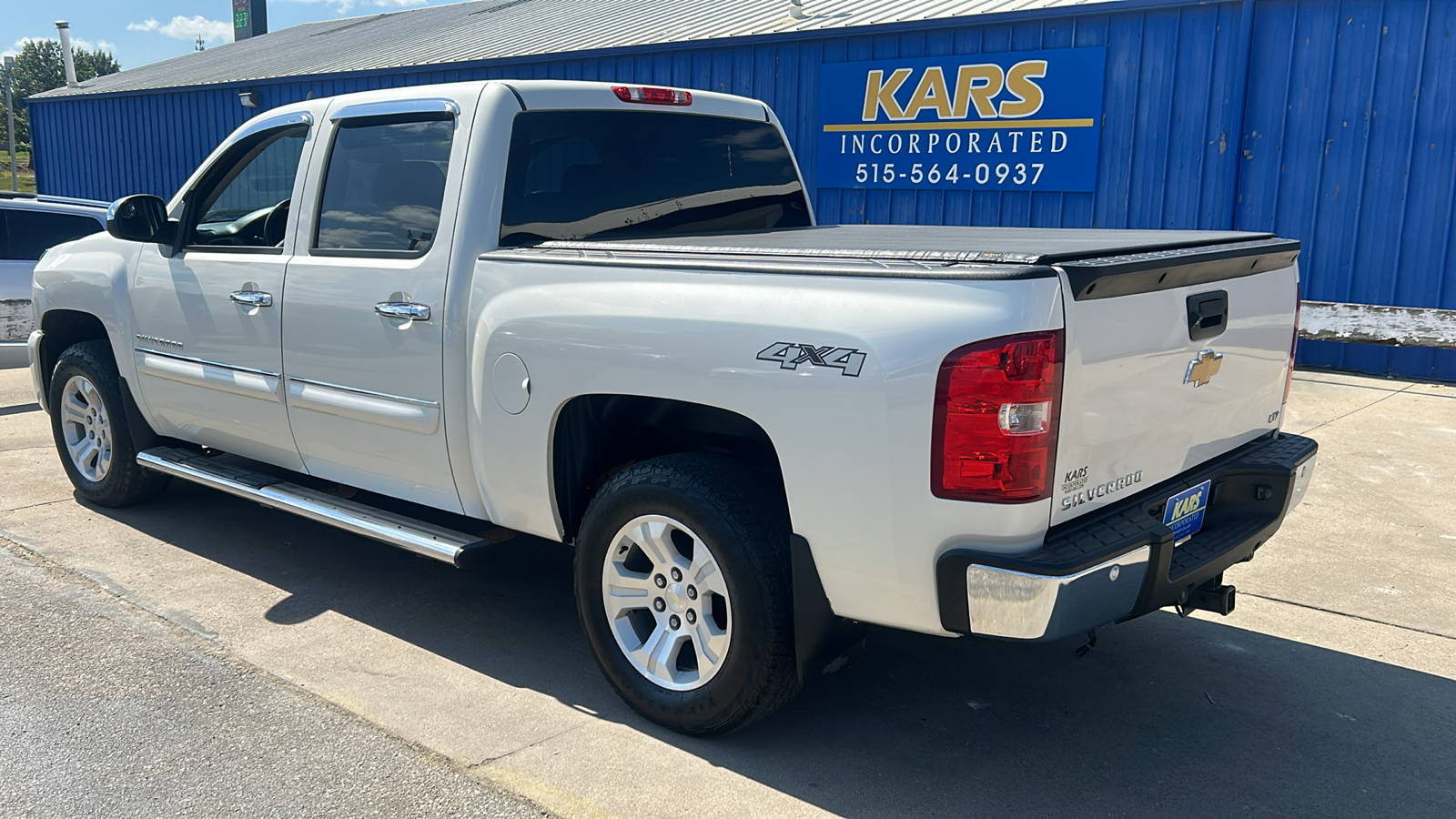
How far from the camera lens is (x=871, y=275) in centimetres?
293

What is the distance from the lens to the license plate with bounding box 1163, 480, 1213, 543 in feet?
10.9

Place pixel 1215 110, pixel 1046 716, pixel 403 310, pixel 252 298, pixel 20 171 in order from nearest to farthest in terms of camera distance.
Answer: pixel 1046 716
pixel 403 310
pixel 252 298
pixel 1215 110
pixel 20 171

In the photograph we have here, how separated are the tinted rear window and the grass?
6246 centimetres

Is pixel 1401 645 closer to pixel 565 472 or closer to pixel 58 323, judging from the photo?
pixel 565 472

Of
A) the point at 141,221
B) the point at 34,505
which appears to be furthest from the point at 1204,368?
the point at 34,505

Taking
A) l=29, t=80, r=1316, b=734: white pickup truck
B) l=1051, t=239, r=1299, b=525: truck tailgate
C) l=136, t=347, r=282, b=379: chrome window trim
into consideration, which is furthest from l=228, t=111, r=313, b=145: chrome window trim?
l=1051, t=239, r=1299, b=525: truck tailgate

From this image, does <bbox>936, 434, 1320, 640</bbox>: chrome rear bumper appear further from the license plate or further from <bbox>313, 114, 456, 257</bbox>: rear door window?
<bbox>313, 114, 456, 257</bbox>: rear door window

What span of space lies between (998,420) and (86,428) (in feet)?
16.6

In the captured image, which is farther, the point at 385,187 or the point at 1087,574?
the point at 385,187

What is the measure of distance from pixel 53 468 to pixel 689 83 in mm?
8499

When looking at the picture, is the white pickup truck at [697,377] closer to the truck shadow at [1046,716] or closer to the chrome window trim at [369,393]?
the chrome window trim at [369,393]

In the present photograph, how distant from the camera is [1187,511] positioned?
343 cm

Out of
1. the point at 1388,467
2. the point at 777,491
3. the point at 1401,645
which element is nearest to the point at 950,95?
the point at 1388,467

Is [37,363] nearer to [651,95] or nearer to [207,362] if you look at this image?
[207,362]
